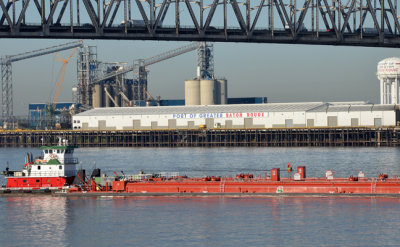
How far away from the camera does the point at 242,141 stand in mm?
187750

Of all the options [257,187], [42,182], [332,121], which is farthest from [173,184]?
[332,121]

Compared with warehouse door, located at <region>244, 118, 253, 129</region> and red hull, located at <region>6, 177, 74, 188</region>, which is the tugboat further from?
warehouse door, located at <region>244, 118, 253, 129</region>

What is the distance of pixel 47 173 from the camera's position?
79.7 metres

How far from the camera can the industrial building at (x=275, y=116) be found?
581 ft

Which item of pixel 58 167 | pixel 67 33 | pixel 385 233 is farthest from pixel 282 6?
pixel 385 233

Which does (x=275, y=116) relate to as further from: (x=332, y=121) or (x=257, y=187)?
(x=257, y=187)

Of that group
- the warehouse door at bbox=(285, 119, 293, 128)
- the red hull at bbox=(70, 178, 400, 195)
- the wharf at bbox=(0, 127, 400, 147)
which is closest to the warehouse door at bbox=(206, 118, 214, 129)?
the wharf at bbox=(0, 127, 400, 147)

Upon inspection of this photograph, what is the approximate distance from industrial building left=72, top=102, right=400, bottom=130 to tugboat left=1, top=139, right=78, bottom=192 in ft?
354

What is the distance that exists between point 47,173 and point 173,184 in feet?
42.6

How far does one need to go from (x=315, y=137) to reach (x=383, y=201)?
111952mm

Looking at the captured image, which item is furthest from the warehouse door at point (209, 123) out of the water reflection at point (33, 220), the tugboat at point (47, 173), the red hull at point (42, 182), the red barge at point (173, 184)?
the water reflection at point (33, 220)

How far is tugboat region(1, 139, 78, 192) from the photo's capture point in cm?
7962

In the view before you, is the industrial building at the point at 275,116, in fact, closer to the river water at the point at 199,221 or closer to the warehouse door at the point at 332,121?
the warehouse door at the point at 332,121

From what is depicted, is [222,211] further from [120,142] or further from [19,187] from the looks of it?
[120,142]
